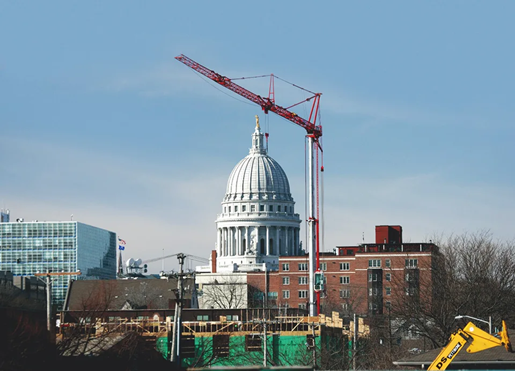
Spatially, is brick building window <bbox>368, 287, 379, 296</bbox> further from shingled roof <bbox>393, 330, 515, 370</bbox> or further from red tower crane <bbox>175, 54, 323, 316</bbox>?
shingled roof <bbox>393, 330, 515, 370</bbox>

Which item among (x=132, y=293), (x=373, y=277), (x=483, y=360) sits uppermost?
(x=373, y=277)

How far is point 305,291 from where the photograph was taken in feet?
634

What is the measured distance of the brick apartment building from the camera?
169625 mm

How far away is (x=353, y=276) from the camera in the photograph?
184500 millimetres

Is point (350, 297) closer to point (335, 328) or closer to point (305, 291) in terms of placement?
point (305, 291)

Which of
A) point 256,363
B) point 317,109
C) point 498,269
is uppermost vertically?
point 317,109

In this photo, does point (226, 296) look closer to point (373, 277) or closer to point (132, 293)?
point (373, 277)

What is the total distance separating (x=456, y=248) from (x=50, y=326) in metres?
57.7

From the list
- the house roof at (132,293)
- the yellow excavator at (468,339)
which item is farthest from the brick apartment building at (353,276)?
the yellow excavator at (468,339)

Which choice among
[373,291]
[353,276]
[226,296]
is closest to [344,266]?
[353,276]

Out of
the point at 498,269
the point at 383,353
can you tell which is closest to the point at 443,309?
the point at 383,353

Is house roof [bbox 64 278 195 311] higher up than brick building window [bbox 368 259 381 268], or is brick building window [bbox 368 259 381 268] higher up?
brick building window [bbox 368 259 381 268]

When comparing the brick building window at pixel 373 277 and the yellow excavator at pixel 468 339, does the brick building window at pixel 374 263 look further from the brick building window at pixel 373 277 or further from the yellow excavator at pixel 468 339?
the yellow excavator at pixel 468 339

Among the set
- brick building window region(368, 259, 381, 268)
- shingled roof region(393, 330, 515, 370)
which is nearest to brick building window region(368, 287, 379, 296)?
brick building window region(368, 259, 381, 268)
